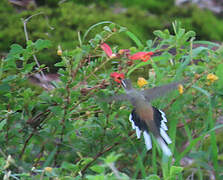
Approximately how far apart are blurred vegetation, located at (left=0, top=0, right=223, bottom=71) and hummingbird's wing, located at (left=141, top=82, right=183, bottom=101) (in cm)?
102

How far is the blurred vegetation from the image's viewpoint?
2.82 meters

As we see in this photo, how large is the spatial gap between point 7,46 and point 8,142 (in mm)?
1477

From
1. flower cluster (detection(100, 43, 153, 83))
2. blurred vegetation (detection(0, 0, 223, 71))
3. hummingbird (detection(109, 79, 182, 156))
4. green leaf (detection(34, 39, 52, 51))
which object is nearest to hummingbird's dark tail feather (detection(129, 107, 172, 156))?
hummingbird (detection(109, 79, 182, 156))

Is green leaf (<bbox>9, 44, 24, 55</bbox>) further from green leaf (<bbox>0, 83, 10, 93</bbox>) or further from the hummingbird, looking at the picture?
the hummingbird

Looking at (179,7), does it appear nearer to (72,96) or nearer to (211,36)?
(211,36)

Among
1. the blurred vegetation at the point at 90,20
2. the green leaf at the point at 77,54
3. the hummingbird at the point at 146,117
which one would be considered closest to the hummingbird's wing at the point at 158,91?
the hummingbird at the point at 146,117

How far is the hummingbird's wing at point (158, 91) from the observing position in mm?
1246

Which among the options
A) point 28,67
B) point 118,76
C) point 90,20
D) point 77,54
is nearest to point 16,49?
point 28,67

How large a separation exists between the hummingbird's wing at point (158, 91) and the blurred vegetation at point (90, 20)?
102 centimetres

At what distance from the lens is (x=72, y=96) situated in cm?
138

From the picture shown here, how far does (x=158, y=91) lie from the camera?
128 centimetres

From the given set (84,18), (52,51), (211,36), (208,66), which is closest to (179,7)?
(211,36)

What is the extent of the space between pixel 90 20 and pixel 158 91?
1938 millimetres

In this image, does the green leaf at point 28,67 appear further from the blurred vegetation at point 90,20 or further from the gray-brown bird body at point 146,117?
the blurred vegetation at point 90,20
